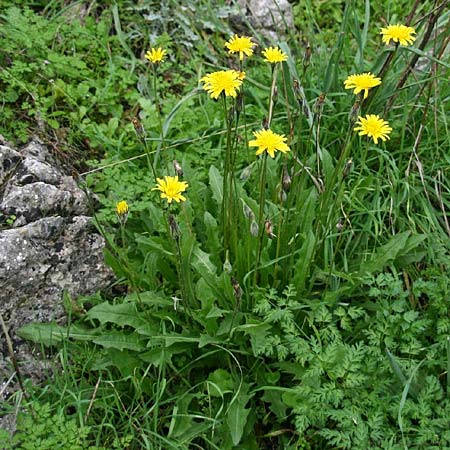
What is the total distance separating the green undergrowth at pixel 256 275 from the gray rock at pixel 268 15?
1.83 feet

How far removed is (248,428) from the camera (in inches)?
97.0

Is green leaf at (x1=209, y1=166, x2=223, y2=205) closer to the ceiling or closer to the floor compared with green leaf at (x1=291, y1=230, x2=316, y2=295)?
closer to the ceiling

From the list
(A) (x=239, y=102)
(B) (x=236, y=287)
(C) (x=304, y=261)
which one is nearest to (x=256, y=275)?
(C) (x=304, y=261)

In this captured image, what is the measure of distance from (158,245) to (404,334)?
1.04 m

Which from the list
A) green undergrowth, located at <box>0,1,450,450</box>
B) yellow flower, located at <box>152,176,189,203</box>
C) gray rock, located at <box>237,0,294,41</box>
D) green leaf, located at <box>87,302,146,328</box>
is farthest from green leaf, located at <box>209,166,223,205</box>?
gray rock, located at <box>237,0,294,41</box>

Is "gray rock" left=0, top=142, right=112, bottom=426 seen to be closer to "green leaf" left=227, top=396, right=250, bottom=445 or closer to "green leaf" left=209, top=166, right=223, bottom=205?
"green leaf" left=209, top=166, right=223, bottom=205

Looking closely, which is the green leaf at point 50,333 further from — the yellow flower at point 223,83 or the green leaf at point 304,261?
the yellow flower at point 223,83

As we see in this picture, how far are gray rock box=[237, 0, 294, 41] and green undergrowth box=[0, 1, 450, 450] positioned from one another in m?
0.56

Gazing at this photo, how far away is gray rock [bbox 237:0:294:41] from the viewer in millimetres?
4055

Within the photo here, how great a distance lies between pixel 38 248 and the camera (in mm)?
2680

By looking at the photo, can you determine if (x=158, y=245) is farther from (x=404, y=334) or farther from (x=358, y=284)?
(x=404, y=334)

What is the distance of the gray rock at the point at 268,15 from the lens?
405 cm

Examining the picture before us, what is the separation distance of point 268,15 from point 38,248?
90.8 inches

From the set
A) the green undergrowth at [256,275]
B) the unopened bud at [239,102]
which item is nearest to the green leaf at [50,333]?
the green undergrowth at [256,275]
